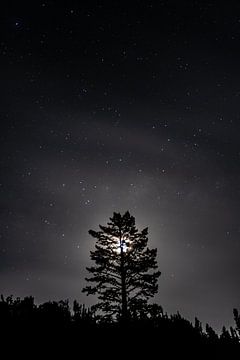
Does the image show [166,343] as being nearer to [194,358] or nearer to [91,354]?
[194,358]

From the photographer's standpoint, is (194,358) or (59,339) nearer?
(59,339)

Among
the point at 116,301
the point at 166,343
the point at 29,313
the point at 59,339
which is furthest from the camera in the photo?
the point at 116,301

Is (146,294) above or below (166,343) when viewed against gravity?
above

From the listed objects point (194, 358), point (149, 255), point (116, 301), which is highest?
point (149, 255)

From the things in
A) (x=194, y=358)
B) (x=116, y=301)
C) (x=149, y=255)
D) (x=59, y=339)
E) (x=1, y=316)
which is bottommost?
(x=194, y=358)

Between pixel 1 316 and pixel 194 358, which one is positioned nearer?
pixel 1 316

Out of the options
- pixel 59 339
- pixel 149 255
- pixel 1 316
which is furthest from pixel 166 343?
pixel 149 255

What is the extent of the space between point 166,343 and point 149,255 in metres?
10.9

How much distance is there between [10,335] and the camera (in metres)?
9.16

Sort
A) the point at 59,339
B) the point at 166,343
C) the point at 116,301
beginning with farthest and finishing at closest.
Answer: the point at 116,301 → the point at 166,343 → the point at 59,339

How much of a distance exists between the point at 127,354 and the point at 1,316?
4.52 metres

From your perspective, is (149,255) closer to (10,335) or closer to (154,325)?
(154,325)

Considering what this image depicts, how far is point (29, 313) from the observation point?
1123 cm

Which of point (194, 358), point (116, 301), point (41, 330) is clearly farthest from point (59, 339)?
point (116, 301)
